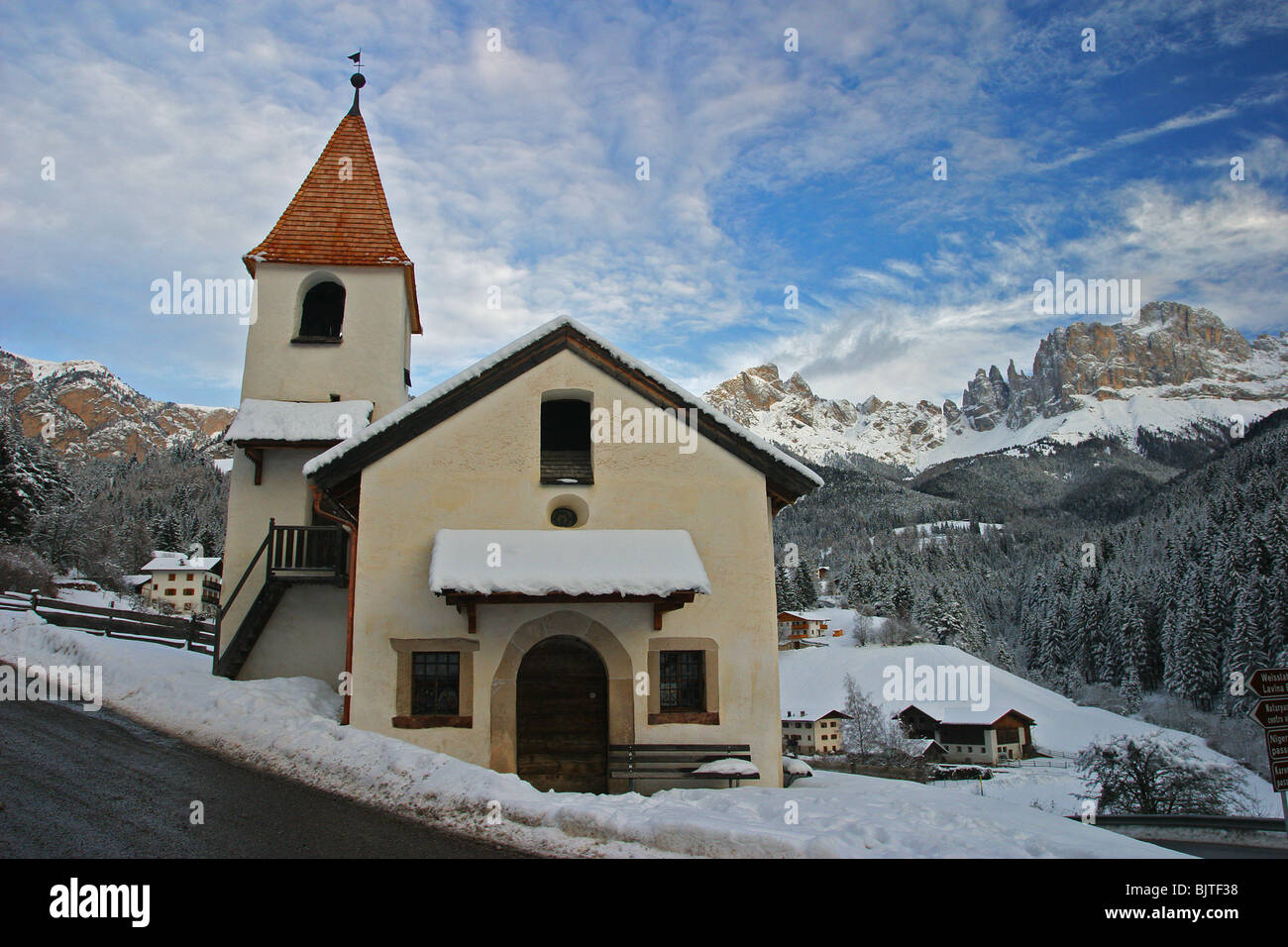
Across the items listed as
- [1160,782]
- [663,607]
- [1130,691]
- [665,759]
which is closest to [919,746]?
[1130,691]

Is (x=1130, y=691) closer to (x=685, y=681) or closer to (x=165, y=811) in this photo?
(x=685, y=681)

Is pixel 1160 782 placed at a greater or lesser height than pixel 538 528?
lesser

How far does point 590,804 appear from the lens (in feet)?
32.0

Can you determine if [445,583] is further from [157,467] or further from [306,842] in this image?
[157,467]

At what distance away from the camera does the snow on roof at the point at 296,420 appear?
58.7 ft

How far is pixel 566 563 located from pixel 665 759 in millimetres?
3309

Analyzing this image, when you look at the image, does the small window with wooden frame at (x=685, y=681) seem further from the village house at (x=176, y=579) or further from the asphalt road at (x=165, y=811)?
the village house at (x=176, y=579)

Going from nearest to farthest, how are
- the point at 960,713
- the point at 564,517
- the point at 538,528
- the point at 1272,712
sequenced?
the point at 1272,712
the point at 538,528
the point at 564,517
the point at 960,713

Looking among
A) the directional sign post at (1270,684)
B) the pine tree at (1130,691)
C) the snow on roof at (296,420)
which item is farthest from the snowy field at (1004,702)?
the snow on roof at (296,420)
